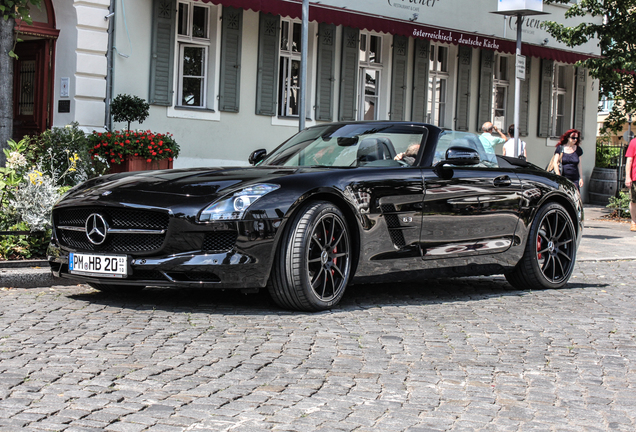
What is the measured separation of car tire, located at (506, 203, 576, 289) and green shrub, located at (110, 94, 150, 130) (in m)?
8.44

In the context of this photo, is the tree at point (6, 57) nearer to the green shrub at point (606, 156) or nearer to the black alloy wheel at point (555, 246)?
the black alloy wheel at point (555, 246)

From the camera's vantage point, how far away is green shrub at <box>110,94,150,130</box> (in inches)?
584

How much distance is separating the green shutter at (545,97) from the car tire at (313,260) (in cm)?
1920

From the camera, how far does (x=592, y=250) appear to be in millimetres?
12859

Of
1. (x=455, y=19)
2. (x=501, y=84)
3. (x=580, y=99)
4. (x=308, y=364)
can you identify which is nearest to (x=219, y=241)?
(x=308, y=364)

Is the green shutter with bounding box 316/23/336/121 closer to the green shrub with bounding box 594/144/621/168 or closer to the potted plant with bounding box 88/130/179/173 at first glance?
the potted plant with bounding box 88/130/179/173

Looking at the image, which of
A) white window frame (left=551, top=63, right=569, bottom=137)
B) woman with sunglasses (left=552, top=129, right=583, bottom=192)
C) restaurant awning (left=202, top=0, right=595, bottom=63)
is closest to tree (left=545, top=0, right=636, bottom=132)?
restaurant awning (left=202, top=0, right=595, bottom=63)

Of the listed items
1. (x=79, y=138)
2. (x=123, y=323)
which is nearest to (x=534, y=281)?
(x=123, y=323)

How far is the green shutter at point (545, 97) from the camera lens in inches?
968

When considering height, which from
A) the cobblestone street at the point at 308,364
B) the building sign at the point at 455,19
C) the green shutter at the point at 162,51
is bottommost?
the cobblestone street at the point at 308,364

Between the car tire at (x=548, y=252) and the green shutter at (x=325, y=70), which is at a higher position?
the green shutter at (x=325, y=70)

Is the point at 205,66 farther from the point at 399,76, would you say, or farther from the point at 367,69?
the point at 399,76

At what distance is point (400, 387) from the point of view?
4371 mm

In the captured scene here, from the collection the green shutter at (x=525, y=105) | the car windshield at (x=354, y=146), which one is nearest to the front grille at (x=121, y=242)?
the car windshield at (x=354, y=146)
